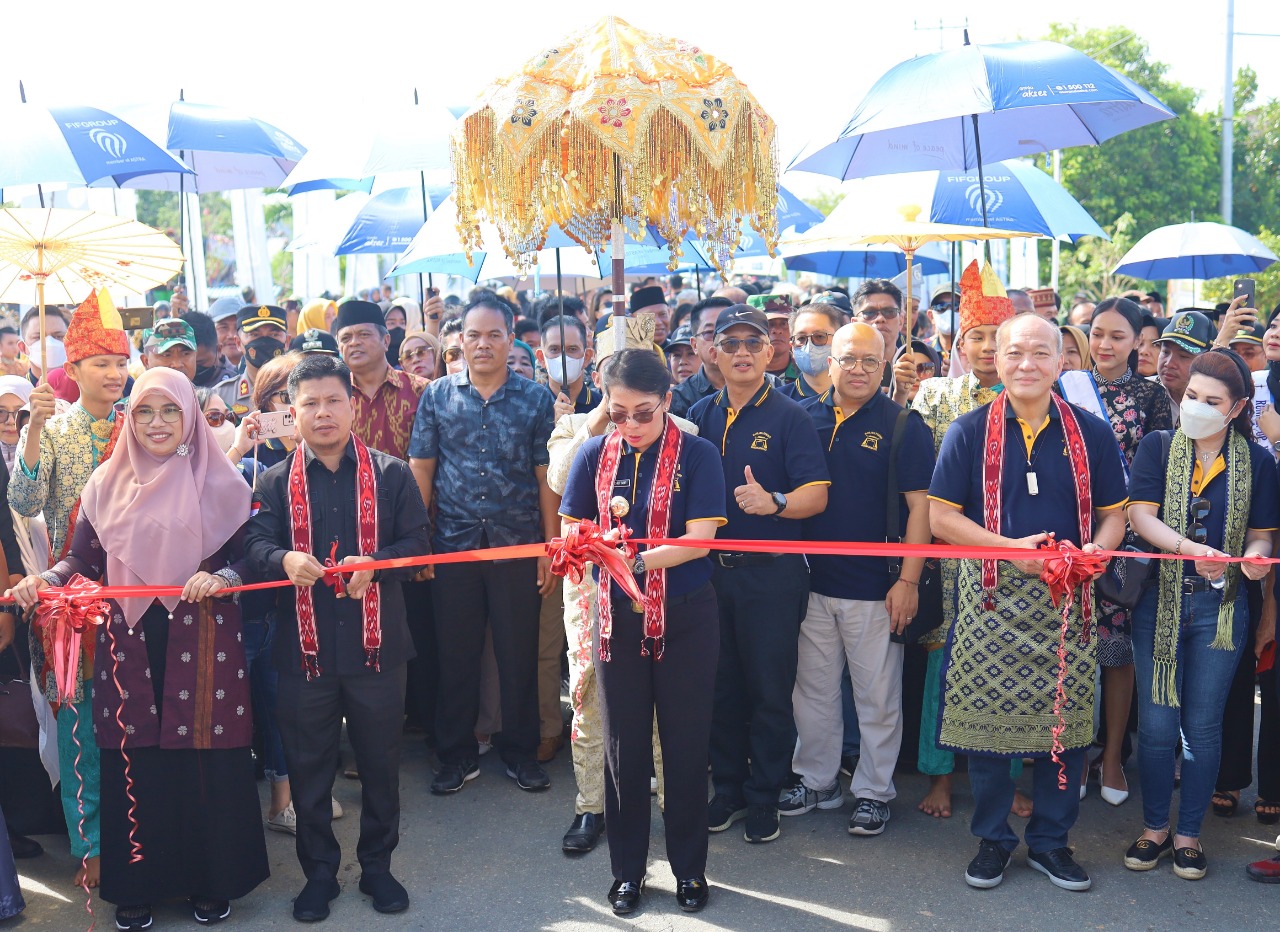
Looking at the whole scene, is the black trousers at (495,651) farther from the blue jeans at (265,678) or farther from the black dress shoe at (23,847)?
the black dress shoe at (23,847)

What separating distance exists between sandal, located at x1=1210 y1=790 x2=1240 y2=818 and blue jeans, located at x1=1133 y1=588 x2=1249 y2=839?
616 millimetres

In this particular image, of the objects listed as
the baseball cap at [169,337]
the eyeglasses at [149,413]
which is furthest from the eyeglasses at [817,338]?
the baseball cap at [169,337]

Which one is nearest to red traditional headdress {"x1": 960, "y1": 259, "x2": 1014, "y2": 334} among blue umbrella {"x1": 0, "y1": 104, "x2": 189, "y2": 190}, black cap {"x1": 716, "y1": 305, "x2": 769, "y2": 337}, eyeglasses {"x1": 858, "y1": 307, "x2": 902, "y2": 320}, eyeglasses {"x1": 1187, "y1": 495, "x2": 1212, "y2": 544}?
black cap {"x1": 716, "y1": 305, "x2": 769, "y2": 337}

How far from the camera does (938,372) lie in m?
6.96

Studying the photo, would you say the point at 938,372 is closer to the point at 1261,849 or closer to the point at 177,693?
the point at 1261,849

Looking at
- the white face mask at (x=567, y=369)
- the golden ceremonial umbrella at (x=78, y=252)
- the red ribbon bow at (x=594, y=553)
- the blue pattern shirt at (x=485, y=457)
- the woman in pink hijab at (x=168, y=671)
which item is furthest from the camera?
the white face mask at (x=567, y=369)

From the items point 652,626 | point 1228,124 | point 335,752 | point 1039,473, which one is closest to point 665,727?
point 652,626

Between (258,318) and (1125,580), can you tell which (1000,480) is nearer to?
(1125,580)

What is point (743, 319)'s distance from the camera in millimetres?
4945

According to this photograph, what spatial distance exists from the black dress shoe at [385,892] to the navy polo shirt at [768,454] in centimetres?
186

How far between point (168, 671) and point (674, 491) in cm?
195

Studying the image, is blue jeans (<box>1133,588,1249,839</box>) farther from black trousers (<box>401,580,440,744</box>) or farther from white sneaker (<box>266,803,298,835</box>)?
white sneaker (<box>266,803,298,835</box>)

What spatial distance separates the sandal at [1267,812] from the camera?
16.5ft

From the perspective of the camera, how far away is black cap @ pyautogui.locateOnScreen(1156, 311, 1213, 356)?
5656 millimetres
